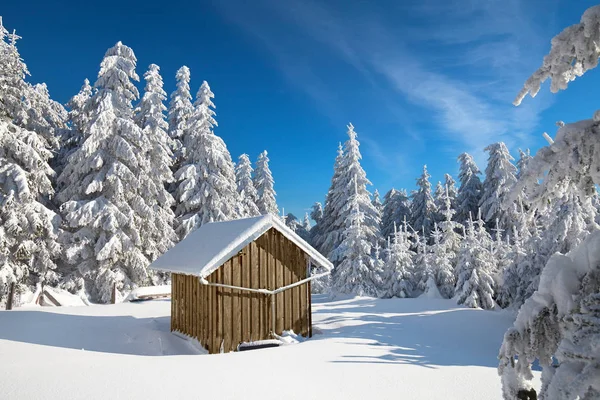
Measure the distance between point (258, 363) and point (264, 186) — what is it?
111ft

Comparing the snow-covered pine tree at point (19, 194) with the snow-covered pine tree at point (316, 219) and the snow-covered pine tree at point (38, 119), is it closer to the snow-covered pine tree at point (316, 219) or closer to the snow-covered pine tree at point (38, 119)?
the snow-covered pine tree at point (38, 119)

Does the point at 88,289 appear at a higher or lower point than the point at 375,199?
lower

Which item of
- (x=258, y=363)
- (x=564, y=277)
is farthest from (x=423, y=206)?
(x=564, y=277)

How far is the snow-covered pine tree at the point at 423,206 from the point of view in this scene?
139ft

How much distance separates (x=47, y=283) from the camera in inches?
843

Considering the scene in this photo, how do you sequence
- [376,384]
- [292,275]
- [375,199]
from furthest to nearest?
1. [375,199]
2. [292,275]
3. [376,384]

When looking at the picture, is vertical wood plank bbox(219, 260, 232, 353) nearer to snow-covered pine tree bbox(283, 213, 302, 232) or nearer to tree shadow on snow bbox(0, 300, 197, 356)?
tree shadow on snow bbox(0, 300, 197, 356)

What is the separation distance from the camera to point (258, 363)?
8047 millimetres

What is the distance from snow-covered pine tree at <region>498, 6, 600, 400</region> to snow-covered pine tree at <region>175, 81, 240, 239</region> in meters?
25.4

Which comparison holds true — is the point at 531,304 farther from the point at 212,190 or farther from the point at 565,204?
the point at 212,190

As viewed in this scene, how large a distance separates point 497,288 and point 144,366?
17435 millimetres

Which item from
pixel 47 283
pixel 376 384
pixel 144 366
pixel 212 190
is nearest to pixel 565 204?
pixel 376 384

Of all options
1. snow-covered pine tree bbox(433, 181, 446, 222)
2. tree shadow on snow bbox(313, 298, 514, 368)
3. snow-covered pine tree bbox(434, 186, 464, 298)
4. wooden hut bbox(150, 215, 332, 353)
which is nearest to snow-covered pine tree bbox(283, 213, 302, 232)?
snow-covered pine tree bbox(433, 181, 446, 222)

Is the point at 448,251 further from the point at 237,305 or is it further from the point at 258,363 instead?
the point at 258,363
